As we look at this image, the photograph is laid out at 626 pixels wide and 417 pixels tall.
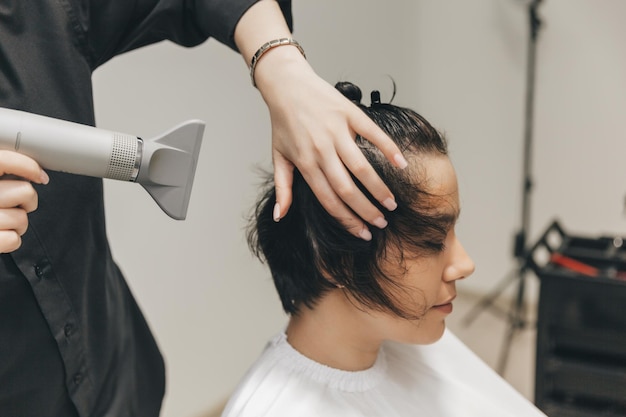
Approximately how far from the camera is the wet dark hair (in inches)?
34.6

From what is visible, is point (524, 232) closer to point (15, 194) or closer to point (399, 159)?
point (399, 159)

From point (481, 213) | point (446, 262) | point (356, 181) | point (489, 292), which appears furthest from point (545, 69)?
point (356, 181)

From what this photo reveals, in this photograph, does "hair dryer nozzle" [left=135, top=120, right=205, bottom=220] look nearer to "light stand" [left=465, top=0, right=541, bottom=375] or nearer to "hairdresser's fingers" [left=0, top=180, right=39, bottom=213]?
"hairdresser's fingers" [left=0, top=180, right=39, bottom=213]

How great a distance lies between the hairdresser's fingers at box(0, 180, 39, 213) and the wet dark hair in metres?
0.37

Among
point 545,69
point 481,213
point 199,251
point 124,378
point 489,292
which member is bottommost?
point 489,292

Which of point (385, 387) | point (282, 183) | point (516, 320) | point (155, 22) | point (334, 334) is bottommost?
point (516, 320)

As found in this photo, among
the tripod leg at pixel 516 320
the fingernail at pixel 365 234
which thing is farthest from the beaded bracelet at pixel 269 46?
the tripod leg at pixel 516 320

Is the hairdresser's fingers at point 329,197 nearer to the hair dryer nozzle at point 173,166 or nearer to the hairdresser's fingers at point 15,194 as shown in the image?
the hair dryer nozzle at point 173,166

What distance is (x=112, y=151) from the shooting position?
0.68m

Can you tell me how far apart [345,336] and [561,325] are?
103 centimetres

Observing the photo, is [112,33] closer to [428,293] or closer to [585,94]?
[428,293]

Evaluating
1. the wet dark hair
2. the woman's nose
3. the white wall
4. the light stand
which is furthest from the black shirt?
the light stand

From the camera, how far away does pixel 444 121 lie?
2873mm

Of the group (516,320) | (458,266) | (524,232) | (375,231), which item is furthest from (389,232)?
(516,320)
